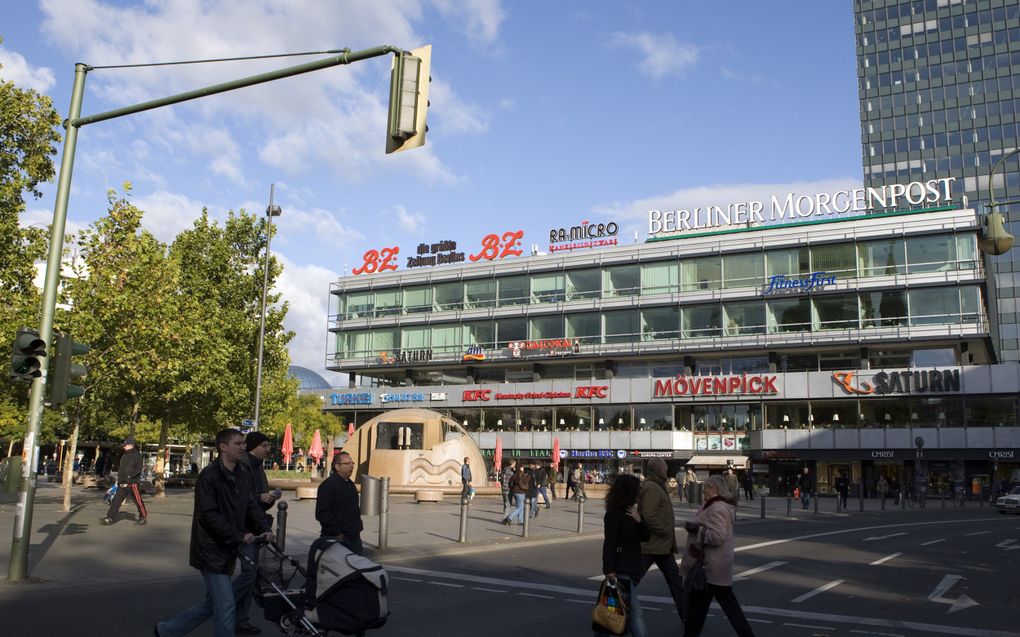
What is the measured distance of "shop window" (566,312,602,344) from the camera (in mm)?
64500

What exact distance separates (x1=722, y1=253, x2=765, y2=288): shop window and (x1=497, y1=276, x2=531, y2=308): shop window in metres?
15.5

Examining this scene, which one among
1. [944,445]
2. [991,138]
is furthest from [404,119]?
[991,138]

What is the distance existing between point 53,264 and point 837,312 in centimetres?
5267

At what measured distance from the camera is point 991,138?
315ft

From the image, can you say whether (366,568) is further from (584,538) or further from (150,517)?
(150,517)

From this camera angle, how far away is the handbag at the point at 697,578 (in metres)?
7.81

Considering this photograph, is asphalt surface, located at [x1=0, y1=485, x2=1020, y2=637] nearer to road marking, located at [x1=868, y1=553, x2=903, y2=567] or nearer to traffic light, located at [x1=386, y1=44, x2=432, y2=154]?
road marking, located at [x1=868, y1=553, x2=903, y2=567]

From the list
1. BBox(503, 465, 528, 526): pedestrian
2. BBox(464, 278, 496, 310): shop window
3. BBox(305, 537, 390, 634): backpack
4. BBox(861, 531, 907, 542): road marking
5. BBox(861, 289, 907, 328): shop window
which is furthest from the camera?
BBox(464, 278, 496, 310): shop window

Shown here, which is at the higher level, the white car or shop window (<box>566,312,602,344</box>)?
shop window (<box>566,312,602,344</box>)

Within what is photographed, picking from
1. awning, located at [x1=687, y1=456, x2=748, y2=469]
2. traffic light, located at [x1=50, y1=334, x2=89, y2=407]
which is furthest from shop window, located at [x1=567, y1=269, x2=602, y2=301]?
traffic light, located at [x1=50, y1=334, x2=89, y2=407]

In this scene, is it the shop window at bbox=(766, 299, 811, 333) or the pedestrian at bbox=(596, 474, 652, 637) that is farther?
the shop window at bbox=(766, 299, 811, 333)

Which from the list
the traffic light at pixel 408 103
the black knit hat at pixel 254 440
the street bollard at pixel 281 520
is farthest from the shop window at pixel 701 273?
the traffic light at pixel 408 103

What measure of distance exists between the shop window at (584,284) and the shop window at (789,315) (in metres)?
12.9

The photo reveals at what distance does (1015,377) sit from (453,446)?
34.2 m
